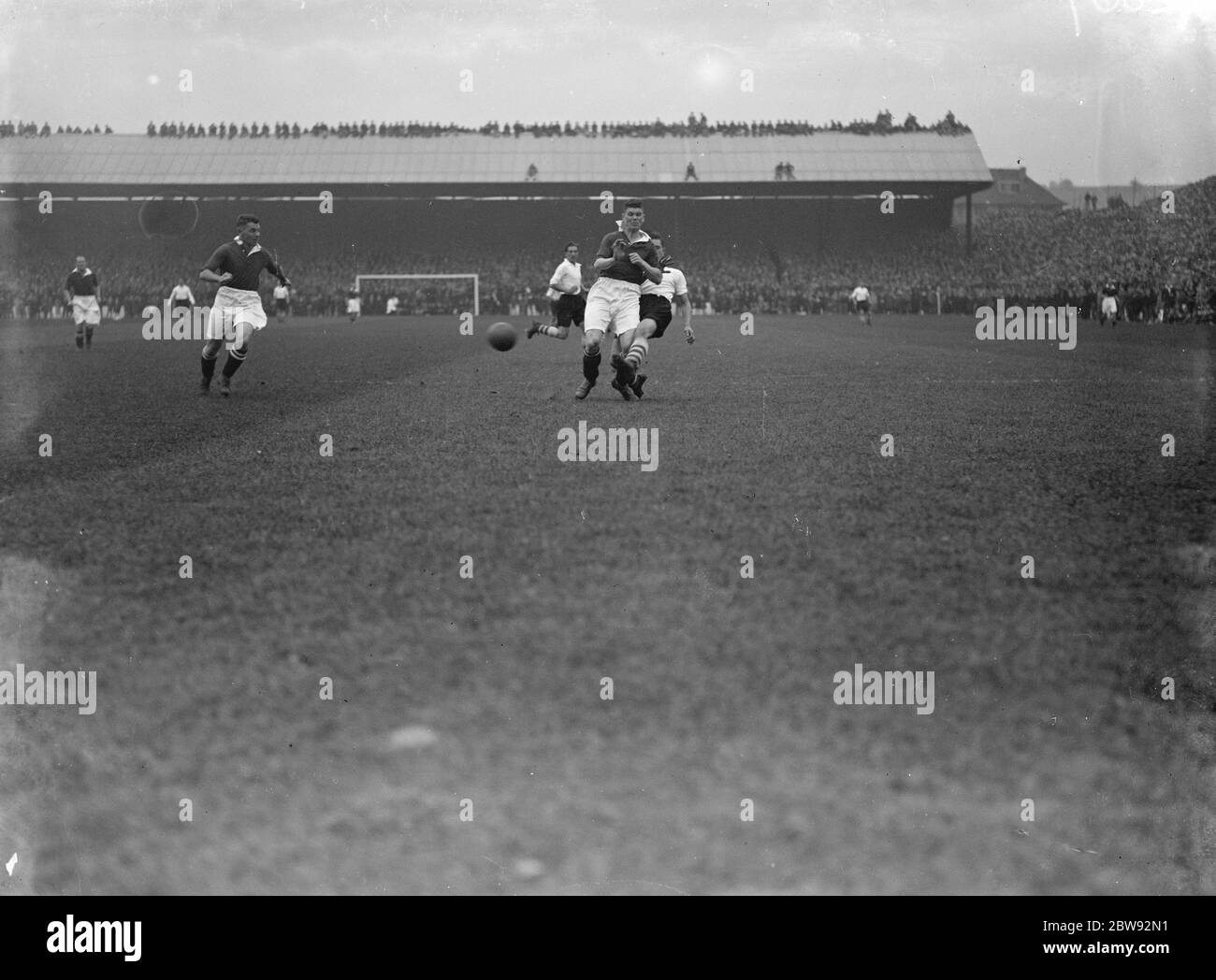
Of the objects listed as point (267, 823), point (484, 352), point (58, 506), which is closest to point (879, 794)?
point (267, 823)

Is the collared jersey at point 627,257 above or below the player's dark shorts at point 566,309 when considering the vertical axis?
below

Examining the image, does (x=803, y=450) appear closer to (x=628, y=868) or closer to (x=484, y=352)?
(x=628, y=868)

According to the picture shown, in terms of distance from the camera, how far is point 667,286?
1457cm

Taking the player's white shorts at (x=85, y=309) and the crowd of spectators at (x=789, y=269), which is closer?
the player's white shorts at (x=85, y=309)

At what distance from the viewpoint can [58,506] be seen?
770 centimetres

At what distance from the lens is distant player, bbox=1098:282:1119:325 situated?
1442 inches

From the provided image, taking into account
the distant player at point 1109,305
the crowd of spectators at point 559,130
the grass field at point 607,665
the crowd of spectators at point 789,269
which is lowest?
the grass field at point 607,665

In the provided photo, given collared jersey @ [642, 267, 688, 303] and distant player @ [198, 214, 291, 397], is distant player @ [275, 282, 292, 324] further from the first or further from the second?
collared jersey @ [642, 267, 688, 303]

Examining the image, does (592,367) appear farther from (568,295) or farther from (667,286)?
(568,295)

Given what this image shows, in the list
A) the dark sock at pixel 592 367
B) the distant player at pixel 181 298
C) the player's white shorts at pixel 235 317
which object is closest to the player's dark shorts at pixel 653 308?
the dark sock at pixel 592 367

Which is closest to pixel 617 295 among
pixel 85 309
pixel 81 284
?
pixel 85 309

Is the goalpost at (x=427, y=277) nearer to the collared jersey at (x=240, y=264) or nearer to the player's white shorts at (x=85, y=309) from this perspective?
the player's white shorts at (x=85, y=309)

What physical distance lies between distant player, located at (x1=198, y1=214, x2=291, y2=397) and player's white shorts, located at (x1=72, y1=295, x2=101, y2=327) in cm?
1139

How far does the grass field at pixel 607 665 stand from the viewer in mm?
3408
